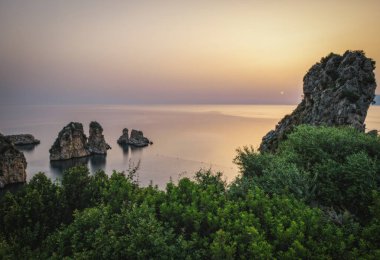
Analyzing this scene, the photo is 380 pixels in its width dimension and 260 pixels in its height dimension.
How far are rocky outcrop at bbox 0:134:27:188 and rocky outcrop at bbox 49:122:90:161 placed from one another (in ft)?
79.3

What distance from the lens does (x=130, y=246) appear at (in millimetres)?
6891

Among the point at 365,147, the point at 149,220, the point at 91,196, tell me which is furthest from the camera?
the point at 365,147

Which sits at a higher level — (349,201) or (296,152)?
(296,152)

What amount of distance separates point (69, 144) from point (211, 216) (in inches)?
4047

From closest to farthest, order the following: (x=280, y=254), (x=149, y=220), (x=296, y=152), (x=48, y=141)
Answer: (x=280, y=254) < (x=149, y=220) < (x=296, y=152) < (x=48, y=141)

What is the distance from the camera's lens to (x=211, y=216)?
27.0 feet

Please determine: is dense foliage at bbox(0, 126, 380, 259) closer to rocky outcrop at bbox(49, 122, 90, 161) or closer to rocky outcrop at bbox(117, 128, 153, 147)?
rocky outcrop at bbox(49, 122, 90, 161)

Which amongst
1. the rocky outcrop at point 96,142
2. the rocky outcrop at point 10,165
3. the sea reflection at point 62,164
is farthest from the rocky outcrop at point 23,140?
the rocky outcrop at point 10,165

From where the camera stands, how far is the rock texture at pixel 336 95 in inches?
1007

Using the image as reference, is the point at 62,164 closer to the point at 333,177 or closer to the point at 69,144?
the point at 69,144

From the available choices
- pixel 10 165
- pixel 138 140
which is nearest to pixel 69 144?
pixel 10 165

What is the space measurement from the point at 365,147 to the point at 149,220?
1166cm

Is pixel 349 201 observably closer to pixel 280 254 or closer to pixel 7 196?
pixel 280 254

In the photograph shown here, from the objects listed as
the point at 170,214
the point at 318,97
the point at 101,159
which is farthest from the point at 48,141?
the point at 170,214
